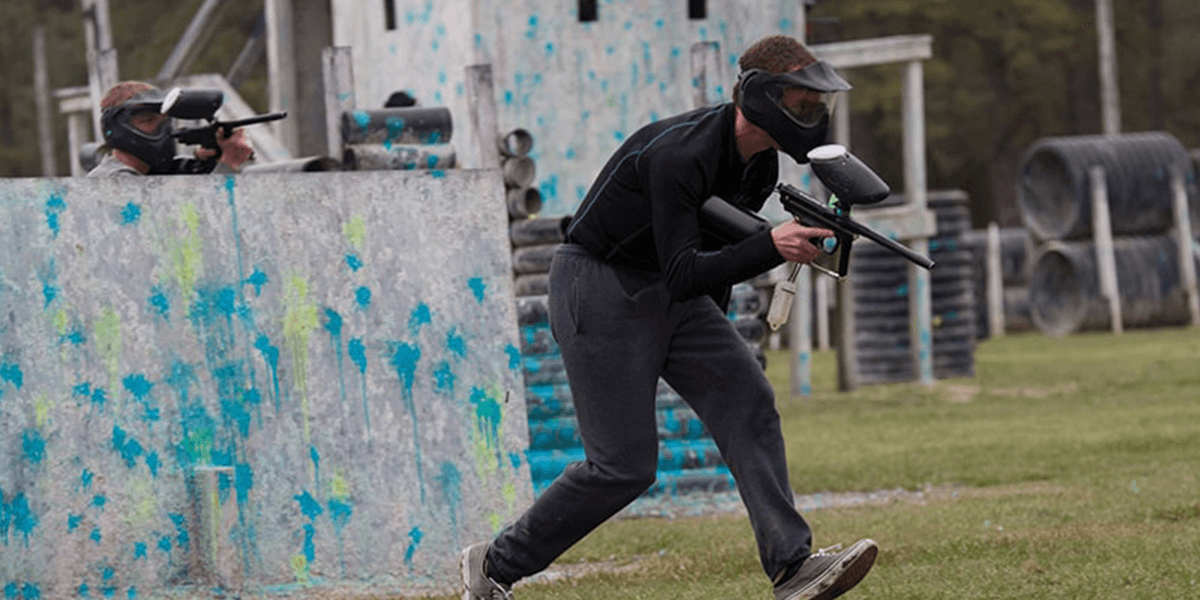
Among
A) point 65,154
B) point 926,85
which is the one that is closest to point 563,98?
→ point 926,85

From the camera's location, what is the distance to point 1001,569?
7477 millimetres

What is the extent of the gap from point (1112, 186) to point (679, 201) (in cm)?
2745

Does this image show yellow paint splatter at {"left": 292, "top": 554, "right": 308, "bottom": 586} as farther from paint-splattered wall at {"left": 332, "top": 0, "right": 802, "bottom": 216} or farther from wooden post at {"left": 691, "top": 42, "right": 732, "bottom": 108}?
paint-splattered wall at {"left": 332, "top": 0, "right": 802, "bottom": 216}

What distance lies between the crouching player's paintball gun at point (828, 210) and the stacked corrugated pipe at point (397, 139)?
151 inches

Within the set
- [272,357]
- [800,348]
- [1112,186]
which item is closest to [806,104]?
[272,357]

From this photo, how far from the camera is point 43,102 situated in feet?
149

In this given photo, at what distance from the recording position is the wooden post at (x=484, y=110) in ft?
33.7

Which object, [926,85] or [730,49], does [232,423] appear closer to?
[730,49]

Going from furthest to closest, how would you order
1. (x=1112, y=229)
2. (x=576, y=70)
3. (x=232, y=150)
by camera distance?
(x=1112, y=229) < (x=576, y=70) < (x=232, y=150)

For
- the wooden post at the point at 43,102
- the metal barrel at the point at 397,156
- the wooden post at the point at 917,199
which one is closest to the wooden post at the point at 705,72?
the metal barrel at the point at 397,156

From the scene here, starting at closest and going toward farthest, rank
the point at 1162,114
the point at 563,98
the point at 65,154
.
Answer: the point at 563,98
the point at 1162,114
the point at 65,154

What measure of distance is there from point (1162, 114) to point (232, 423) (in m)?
39.3

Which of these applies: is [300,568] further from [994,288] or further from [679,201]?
[994,288]

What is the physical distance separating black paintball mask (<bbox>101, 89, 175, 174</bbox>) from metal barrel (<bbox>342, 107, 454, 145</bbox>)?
1370 millimetres
